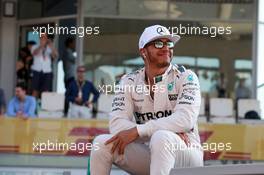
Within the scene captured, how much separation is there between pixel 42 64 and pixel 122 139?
1066 cm

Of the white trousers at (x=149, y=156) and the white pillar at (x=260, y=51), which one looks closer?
the white trousers at (x=149, y=156)

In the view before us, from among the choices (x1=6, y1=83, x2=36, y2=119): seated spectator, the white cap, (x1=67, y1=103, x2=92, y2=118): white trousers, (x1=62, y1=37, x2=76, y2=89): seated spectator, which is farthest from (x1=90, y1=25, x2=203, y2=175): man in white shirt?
(x1=62, y1=37, x2=76, y2=89): seated spectator

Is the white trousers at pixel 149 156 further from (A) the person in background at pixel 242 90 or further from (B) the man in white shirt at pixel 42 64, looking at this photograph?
(A) the person in background at pixel 242 90

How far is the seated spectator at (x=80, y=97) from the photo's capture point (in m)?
12.6

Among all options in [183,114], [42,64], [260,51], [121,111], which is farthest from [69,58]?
[183,114]

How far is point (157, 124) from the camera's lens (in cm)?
440

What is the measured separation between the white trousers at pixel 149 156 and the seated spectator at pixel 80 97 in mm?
8032

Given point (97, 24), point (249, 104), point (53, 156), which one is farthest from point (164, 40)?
point (97, 24)

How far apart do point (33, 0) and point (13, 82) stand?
5.77 ft

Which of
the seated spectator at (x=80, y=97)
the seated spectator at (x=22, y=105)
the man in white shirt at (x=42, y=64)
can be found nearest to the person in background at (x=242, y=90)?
the man in white shirt at (x=42, y=64)

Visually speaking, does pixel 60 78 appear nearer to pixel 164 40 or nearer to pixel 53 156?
pixel 53 156

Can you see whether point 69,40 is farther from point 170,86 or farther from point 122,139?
point 122,139

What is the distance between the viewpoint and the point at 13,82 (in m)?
16.9

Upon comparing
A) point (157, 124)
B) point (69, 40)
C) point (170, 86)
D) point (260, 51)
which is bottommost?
point (157, 124)
